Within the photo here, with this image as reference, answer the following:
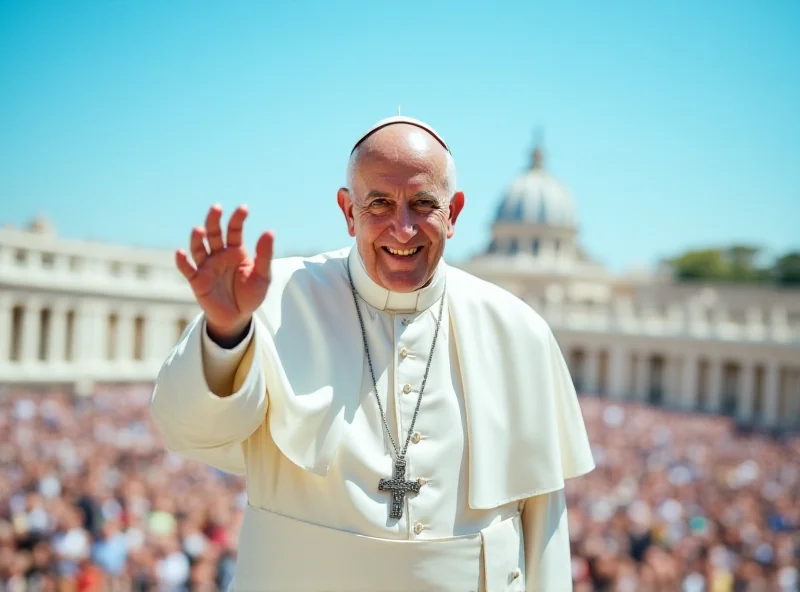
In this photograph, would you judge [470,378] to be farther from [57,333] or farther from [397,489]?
[57,333]

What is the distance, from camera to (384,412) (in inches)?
102

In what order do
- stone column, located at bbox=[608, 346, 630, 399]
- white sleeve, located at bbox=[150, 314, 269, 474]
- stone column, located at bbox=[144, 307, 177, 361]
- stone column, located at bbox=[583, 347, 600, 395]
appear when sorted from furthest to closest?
stone column, located at bbox=[583, 347, 600, 395], stone column, located at bbox=[608, 346, 630, 399], stone column, located at bbox=[144, 307, 177, 361], white sleeve, located at bbox=[150, 314, 269, 474]

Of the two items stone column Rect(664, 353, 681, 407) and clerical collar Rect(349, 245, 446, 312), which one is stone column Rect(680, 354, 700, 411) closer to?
stone column Rect(664, 353, 681, 407)

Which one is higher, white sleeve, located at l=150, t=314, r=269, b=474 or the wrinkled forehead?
the wrinkled forehead

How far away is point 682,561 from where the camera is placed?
32.1 ft

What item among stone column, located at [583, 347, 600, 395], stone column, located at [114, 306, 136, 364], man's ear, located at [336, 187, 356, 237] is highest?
man's ear, located at [336, 187, 356, 237]

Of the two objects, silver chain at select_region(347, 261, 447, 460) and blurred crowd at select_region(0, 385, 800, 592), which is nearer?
silver chain at select_region(347, 261, 447, 460)

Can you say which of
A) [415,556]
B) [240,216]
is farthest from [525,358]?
[240,216]

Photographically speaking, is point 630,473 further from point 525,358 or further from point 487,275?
point 487,275

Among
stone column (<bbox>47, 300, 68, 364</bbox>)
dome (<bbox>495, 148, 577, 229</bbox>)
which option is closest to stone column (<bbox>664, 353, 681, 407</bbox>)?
dome (<bbox>495, 148, 577, 229</bbox>)

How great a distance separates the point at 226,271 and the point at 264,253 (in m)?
0.11

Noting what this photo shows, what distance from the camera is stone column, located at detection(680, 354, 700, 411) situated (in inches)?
1797

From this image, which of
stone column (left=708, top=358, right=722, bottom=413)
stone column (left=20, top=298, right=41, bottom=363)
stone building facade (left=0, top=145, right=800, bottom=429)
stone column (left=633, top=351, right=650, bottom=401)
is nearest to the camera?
stone column (left=20, top=298, right=41, bottom=363)

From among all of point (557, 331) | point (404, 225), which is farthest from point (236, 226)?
point (557, 331)
